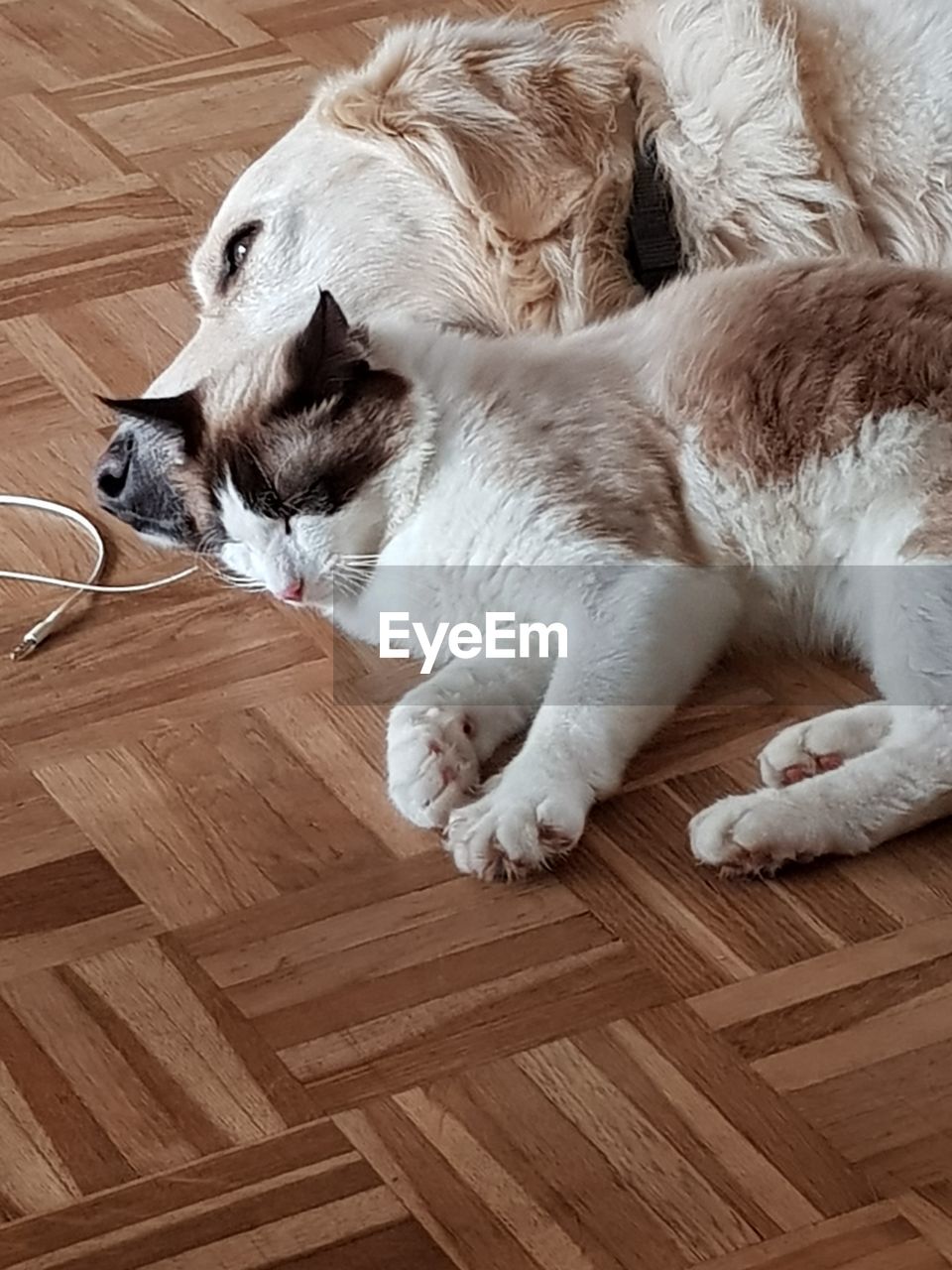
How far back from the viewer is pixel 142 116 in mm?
2502

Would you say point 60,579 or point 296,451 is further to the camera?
point 60,579

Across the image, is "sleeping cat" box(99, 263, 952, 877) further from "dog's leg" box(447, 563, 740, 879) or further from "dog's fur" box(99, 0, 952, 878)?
"dog's fur" box(99, 0, 952, 878)

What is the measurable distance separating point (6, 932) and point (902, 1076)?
1.85ft

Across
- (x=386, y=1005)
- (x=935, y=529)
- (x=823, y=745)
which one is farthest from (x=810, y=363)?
(x=386, y=1005)

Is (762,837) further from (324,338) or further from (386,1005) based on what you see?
(324,338)

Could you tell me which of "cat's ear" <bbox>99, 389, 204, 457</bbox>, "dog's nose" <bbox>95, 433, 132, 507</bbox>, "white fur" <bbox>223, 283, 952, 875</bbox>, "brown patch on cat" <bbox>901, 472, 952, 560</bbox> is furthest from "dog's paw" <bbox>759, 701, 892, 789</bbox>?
"dog's nose" <bbox>95, 433, 132, 507</bbox>

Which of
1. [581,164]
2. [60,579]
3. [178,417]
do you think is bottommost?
[60,579]

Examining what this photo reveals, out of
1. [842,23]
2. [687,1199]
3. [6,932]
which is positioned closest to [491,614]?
[6,932]

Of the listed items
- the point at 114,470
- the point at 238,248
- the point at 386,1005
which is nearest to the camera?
the point at 386,1005

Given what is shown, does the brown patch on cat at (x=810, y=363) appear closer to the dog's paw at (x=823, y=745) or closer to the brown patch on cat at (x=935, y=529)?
the brown patch on cat at (x=935, y=529)

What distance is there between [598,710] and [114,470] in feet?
1.66

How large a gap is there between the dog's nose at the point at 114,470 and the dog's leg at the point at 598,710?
1.42ft

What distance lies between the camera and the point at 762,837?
1296 millimetres

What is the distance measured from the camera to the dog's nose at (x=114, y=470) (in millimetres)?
1660
